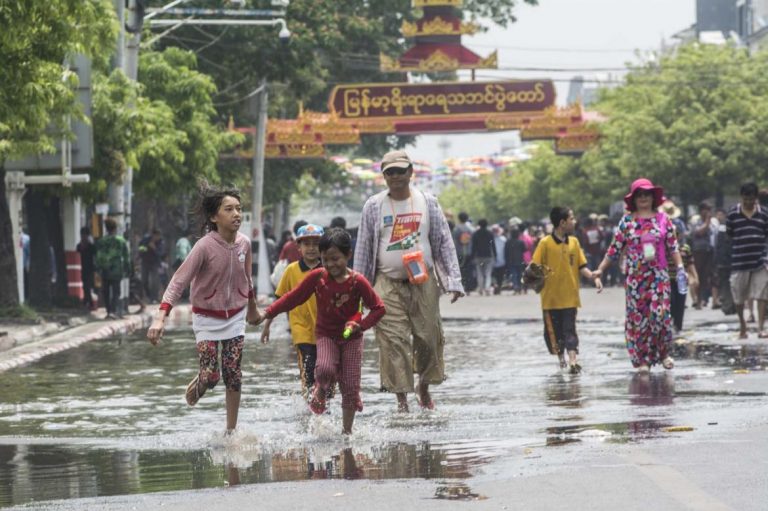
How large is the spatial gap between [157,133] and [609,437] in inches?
1017

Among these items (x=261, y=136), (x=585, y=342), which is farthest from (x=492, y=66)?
(x=585, y=342)

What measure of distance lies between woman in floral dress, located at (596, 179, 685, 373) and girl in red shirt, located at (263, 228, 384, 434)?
16.5 ft

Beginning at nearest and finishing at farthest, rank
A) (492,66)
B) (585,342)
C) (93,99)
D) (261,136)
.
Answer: (585,342) < (93,99) < (261,136) < (492,66)

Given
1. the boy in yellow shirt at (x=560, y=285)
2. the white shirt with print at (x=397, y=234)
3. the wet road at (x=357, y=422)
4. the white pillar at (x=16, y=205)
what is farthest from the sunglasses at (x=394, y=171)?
the white pillar at (x=16, y=205)

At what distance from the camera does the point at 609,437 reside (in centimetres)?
1005

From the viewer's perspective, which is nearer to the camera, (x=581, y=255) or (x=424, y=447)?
(x=424, y=447)

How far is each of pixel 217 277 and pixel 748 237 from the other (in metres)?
9.82

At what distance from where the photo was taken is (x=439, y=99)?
52188 mm

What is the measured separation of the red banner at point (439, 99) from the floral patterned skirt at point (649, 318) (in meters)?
36.6

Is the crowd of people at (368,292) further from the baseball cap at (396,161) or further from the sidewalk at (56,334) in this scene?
the sidewalk at (56,334)

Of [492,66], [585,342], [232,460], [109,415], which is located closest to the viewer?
[232,460]

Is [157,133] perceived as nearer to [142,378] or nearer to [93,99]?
[93,99]

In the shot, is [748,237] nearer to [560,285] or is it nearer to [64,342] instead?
[560,285]

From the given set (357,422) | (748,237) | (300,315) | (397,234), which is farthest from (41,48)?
(357,422)
